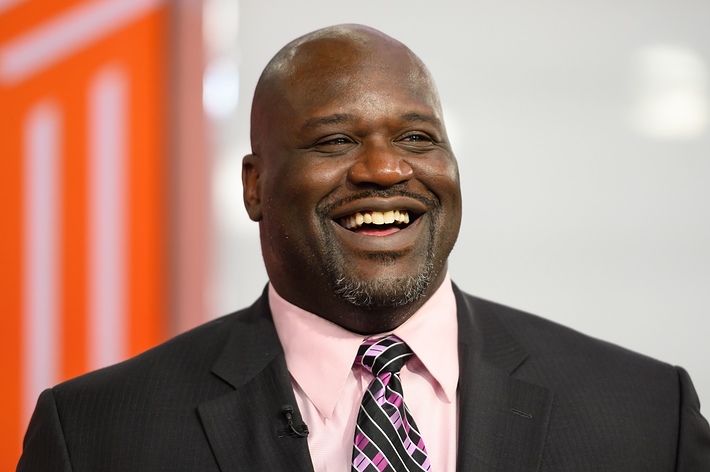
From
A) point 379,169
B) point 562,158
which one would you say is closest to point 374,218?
point 379,169

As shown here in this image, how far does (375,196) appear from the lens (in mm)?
2314

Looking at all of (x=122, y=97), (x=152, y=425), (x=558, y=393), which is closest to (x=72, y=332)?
(x=122, y=97)

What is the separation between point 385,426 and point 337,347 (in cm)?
24

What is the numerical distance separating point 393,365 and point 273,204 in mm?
458

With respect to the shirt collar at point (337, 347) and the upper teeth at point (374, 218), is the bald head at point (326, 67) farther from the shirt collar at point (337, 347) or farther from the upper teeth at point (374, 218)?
the shirt collar at point (337, 347)

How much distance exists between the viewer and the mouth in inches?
92.0

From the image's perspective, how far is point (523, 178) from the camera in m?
3.73

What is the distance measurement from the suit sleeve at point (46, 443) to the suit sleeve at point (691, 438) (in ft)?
4.39

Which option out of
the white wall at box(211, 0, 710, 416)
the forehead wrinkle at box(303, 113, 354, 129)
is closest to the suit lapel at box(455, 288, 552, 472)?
the forehead wrinkle at box(303, 113, 354, 129)

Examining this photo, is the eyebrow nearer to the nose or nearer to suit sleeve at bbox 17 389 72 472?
the nose

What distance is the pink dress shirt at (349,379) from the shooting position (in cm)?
228

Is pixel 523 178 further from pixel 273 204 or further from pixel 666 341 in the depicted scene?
pixel 273 204

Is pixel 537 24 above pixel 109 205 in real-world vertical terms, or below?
above

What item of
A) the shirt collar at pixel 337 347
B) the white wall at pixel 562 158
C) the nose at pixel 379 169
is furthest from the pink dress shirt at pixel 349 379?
the white wall at pixel 562 158
